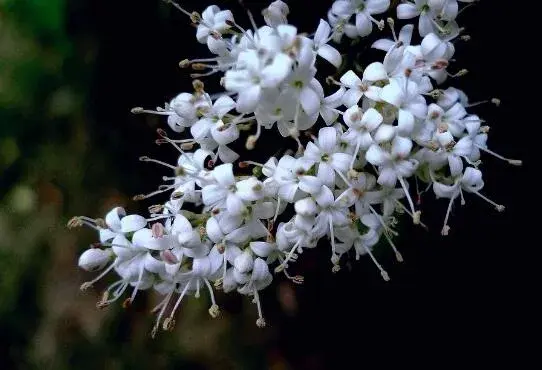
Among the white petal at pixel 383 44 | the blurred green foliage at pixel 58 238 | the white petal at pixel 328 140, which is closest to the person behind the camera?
the white petal at pixel 328 140

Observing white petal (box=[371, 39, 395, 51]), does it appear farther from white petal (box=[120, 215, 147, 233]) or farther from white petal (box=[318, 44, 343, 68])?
white petal (box=[120, 215, 147, 233])

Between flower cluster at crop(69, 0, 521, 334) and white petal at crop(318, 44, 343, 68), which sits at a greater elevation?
white petal at crop(318, 44, 343, 68)

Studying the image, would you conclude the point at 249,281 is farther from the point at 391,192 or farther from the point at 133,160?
the point at 133,160

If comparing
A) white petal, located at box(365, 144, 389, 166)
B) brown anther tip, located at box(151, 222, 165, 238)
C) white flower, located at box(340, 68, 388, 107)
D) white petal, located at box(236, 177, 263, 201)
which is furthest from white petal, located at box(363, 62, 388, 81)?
brown anther tip, located at box(151, 222, 165, 238)

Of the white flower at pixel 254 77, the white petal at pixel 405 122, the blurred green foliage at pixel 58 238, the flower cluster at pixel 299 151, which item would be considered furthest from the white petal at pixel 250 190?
the blurred green foliage at pixel 58 238

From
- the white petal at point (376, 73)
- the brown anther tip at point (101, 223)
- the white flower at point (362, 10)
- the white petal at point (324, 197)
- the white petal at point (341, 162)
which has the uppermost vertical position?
the white flower at point (362, 10)

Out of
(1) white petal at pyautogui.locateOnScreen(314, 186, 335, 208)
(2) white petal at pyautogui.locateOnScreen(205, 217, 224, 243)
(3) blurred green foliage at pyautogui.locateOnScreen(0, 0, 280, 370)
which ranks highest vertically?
(1) white petal at pyautogui.locateOnScreen(314, 186, 335, 208)

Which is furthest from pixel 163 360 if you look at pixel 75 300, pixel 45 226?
pixel 45 226

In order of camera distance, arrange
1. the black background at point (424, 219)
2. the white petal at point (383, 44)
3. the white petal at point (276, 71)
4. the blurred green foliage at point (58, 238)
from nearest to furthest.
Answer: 1. the white petal at point (276, 71)
2. the white petal at point (383, 44)
3. the black background at point (424, 219)
4. the blurred green foliage at point (58, 238)

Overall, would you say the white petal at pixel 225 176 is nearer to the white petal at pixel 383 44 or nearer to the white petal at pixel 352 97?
the white petal at pixel 352 97
